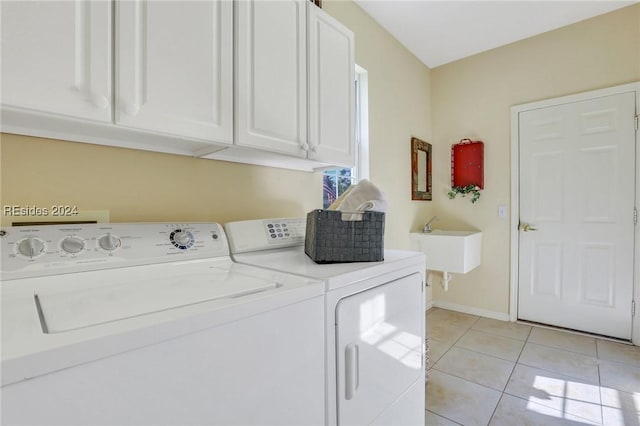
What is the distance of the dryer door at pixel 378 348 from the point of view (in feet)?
3.03

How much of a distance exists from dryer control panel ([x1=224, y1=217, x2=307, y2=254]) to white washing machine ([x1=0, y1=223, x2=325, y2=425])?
0.65 feet

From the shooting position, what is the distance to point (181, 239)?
111 cm

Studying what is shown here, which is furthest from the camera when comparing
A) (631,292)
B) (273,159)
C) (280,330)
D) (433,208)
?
(433,208)

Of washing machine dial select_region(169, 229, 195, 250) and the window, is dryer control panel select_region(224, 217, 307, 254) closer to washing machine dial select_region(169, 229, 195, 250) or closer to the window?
washing machine dial select_region(169, 229, 195, 250)

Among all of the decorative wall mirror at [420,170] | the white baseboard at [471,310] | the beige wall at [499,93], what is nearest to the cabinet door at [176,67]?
the decorative wall mirror at [420,170]

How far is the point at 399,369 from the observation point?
118cm

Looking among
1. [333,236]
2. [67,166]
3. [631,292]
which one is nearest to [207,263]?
[333,236]

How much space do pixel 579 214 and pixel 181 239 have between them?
3255 mm

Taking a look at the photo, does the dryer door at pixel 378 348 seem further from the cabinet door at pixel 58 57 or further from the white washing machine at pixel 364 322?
the cabinet door at pixel 58 57

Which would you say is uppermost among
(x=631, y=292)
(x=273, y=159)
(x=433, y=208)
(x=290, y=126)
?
(x=290, y=126)

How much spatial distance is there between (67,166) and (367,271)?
3.66 feet

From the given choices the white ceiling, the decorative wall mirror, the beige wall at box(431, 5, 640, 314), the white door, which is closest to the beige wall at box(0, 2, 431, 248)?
the white ceiling

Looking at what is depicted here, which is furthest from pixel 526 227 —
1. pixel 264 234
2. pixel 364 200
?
pixel 264 234

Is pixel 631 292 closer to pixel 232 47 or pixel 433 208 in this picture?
pixel 433 208
